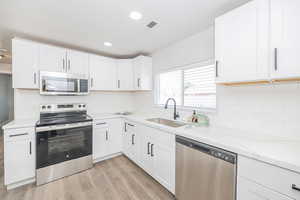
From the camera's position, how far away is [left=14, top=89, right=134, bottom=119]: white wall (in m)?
2.40

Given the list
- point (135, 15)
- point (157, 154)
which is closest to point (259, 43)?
point (135, 15)

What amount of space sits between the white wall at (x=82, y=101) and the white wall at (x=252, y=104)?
6.33 feet

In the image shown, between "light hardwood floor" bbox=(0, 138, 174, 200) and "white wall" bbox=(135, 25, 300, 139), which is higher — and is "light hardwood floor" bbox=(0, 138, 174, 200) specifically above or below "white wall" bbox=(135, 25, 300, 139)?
below

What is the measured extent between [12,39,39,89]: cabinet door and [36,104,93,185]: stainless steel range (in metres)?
0.52

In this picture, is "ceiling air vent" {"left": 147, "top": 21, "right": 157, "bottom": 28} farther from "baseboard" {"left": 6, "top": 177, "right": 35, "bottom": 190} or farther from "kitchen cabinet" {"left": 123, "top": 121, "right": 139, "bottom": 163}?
"baseboard" {"left": 6, "top": 177, "right": 35, "bottom": 190}

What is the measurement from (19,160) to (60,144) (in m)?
→ 0.53

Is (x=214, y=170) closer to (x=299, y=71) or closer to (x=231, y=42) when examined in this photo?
(x=299, y=71)

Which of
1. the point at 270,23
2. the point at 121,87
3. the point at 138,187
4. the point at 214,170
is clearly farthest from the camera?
the point at 121,87

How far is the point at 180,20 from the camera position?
1.77 m

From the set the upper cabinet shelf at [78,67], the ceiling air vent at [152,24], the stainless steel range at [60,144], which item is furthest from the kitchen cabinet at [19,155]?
the ceiling air vent at [152,24]

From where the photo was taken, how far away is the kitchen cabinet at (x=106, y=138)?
8.70 ft

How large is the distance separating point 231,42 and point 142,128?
1784mm

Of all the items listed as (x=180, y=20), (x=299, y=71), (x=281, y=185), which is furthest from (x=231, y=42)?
(x=281, y=185)

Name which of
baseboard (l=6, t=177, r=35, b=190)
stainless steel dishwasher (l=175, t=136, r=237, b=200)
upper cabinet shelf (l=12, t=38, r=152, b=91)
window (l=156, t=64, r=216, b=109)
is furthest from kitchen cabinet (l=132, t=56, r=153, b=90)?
baseboard (l=6, t=177, r=35, b=190)
